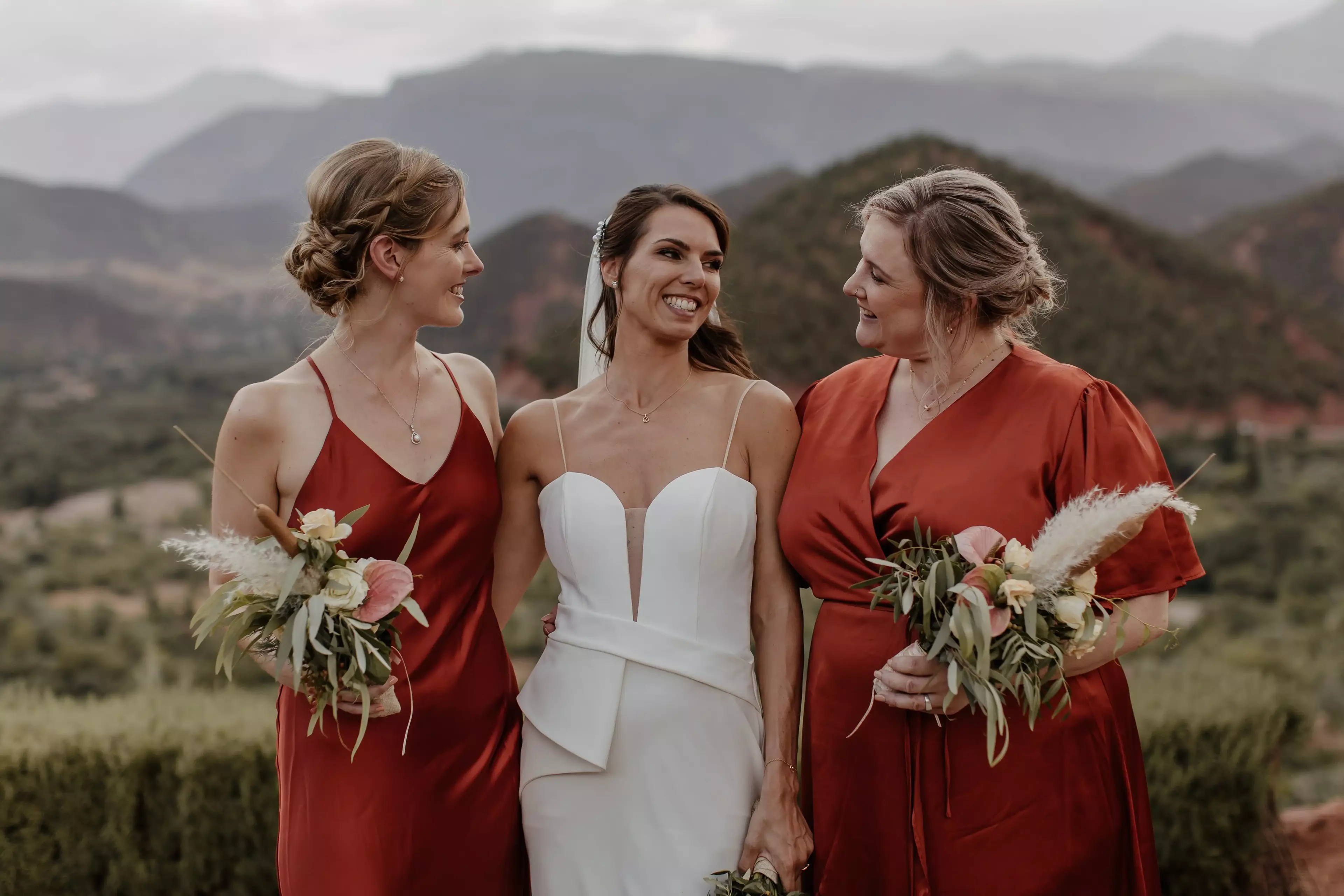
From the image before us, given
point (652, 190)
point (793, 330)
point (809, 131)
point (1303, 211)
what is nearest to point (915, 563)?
point (652, 190)

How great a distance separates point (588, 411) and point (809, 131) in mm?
100094

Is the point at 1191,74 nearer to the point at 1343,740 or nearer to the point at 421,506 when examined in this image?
the point at 1343,740

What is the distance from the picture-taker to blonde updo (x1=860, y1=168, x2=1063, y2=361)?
9.79 feet

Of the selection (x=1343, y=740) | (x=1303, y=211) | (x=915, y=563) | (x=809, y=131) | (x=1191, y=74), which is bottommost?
(x=1343, y=740)

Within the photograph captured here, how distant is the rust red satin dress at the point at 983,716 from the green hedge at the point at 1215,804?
8.13ft

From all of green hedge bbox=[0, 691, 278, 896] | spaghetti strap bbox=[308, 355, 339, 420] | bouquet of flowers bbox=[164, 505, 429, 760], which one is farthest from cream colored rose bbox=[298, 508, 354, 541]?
green hedge bbox=[0, 691, 278, 896]

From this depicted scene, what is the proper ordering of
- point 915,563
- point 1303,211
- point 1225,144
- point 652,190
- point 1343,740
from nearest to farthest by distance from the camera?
point 915,563 < point 652,190 < point 1343,740 < point 1303,211 < point 1225,144

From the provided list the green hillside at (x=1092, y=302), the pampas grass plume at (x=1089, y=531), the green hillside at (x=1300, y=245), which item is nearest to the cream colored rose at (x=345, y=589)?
the pampas grass plume at (x=1089, y=531)

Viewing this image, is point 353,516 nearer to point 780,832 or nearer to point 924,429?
point 780,832

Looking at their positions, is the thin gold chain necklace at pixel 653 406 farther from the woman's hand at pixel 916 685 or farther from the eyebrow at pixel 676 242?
the woman's hand at pixel 916 685

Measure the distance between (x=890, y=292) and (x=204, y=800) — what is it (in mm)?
3852

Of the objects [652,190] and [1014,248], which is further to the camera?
[652,190]

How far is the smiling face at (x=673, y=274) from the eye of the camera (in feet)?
11.0

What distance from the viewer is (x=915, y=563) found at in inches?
107
